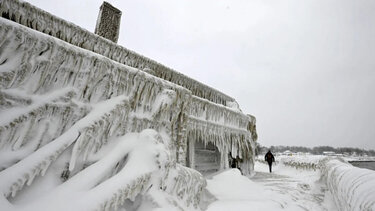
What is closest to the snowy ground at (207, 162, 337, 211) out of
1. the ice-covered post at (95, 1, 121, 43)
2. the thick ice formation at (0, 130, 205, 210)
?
the thick ice formation at (0, 130, 205, 210)

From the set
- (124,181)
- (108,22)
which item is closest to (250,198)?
(124,181)

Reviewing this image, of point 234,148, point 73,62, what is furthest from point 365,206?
point 234,148

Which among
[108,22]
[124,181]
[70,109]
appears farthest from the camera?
[108,22]

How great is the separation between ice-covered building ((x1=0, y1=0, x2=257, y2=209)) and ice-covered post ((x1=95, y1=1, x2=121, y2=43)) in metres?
3.68

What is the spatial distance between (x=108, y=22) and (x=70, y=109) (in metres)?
6.98

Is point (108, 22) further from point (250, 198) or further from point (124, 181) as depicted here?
point (250, 198)

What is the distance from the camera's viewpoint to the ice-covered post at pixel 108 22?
8.03 meters

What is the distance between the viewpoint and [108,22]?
8.18 m

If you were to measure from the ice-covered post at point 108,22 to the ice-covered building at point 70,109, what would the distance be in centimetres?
368

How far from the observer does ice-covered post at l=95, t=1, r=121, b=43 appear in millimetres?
8030

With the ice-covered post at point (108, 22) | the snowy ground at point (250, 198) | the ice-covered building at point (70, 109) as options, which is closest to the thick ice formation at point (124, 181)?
the ice-covered building at point (70, 109)

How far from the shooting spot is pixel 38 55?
2.43m

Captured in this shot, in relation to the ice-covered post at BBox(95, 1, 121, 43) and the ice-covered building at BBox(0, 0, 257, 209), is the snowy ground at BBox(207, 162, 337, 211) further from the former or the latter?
the ice-covered post at BBox(95, 1, 121, 43)

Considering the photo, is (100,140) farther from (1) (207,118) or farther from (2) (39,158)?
(1) (207,118)
